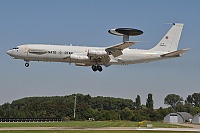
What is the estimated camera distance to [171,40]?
73812mm

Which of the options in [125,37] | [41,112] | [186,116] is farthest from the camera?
[186,116]

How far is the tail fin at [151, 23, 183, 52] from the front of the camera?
7250 centimetres

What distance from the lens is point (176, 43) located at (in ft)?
243

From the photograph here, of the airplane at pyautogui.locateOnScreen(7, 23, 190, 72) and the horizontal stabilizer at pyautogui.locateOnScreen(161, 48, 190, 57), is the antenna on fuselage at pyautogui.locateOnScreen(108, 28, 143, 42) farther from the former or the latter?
the horizontal stabilizer at pyautogui.locateOnScreen(161, 48, 190, 57)

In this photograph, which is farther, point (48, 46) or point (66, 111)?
point (66, 111)

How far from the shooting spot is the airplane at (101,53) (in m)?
63.6

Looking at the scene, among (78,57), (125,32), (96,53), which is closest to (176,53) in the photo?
(125,32)

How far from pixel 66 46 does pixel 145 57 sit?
14.7 metres

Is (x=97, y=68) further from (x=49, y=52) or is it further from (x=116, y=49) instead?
(x=49, y=52)

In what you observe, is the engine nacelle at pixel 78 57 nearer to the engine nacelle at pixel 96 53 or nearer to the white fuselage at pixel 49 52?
the white fuselage at pixel 49 52

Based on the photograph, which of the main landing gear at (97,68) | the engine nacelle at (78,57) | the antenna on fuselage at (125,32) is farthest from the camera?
the main landing gear at (97,68)

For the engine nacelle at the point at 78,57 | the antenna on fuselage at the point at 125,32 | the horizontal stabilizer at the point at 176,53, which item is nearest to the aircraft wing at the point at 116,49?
the antenna on fuselage at the point at 125,32

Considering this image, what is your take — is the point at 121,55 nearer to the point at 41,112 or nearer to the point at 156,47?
the point at 156,47

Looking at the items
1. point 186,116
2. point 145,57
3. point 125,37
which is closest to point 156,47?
point 145,57
